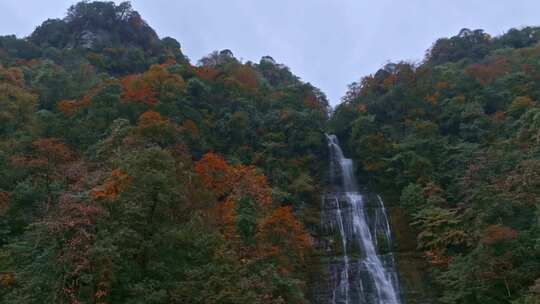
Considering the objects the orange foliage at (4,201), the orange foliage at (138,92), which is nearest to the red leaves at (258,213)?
the orange foliage at (138,92)

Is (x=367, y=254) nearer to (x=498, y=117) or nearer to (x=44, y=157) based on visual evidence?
(x=498, y=117)

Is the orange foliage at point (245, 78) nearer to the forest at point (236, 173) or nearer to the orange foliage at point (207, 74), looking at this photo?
the forest at point (236, 173)

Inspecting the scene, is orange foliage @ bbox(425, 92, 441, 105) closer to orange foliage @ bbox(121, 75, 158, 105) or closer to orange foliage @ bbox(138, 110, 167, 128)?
orange foliage @ bbox(121, 75, 158, 105)

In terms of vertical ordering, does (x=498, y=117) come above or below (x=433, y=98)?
below

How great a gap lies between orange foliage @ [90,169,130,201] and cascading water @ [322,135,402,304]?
11328 millimetres

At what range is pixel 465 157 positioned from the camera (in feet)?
97.3

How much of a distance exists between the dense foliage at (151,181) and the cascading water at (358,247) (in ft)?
4.75

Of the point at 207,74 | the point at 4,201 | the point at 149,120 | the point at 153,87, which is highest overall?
the point at 207,74

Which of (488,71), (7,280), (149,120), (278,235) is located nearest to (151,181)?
(7,280)

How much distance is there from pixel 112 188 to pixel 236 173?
1092cm

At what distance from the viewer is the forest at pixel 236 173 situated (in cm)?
1606

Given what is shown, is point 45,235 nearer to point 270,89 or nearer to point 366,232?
point 366,232

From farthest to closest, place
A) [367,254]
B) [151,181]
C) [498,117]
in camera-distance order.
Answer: [498,117]
[367,254]
[151,181]

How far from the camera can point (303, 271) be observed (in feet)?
82.3
